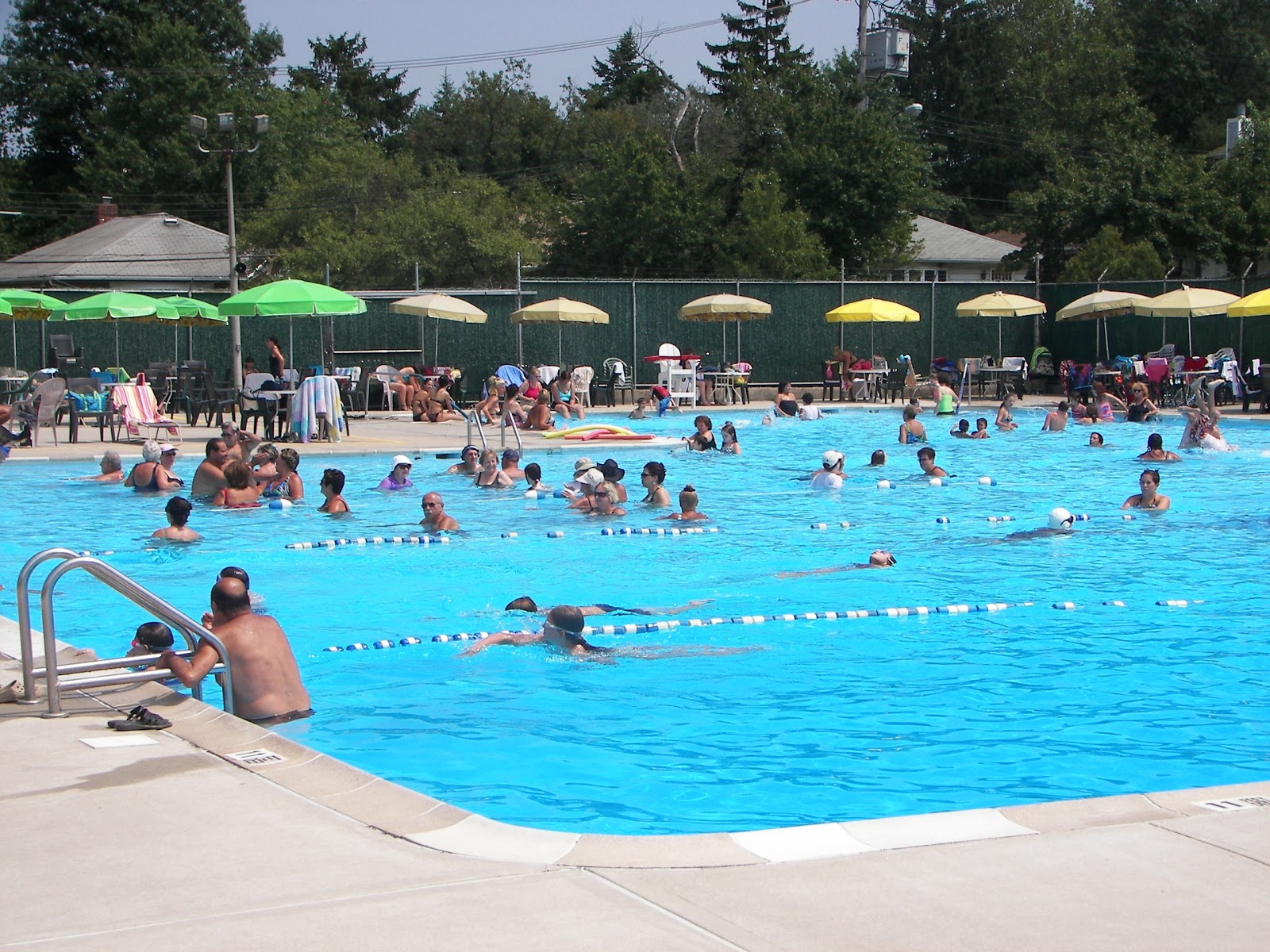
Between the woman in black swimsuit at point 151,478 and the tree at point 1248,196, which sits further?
the tree at point 1248,196

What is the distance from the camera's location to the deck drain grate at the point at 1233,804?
4.82 metres

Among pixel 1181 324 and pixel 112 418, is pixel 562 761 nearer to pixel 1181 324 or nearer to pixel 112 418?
pixel 112 418

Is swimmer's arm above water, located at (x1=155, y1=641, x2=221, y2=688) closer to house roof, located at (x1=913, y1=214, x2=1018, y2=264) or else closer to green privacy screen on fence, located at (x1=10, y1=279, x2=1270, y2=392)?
green privacy screen on fence, located at (x1=10, y1=279, x2=1270, y2=392)

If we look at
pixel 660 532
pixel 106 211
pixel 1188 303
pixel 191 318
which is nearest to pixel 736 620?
pixel 660 532

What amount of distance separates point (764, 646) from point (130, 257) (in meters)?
39.4

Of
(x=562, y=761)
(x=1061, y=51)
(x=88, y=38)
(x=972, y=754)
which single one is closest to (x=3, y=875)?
(x=562, y=761)

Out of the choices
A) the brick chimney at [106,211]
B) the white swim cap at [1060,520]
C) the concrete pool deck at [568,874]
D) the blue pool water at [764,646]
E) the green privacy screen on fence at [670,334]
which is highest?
the brick chimney at [106,211]

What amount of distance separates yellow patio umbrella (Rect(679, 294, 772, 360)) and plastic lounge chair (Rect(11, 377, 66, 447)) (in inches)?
515

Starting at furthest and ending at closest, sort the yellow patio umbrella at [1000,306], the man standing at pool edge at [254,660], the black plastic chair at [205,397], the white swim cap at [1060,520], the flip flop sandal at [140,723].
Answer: the yellow patio umbrella at [1000,306], the black plastic chair at [205,397], the white swim cap at [1060,520], the man standing at pool edge at [254,660], the flip flop sandal at [140,723]

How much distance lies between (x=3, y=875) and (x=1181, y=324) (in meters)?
→ 31.1

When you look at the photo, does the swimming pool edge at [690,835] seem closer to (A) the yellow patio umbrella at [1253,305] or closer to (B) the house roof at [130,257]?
(A) the yellow patio umbrella at [1253,305]

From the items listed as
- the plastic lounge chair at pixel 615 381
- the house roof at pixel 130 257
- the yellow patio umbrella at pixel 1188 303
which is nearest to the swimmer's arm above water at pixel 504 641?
the plastic lounge chair at pixel 615 381

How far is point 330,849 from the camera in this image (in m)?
4.35

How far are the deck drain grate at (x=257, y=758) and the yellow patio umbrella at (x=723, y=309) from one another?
24393 millimetres
